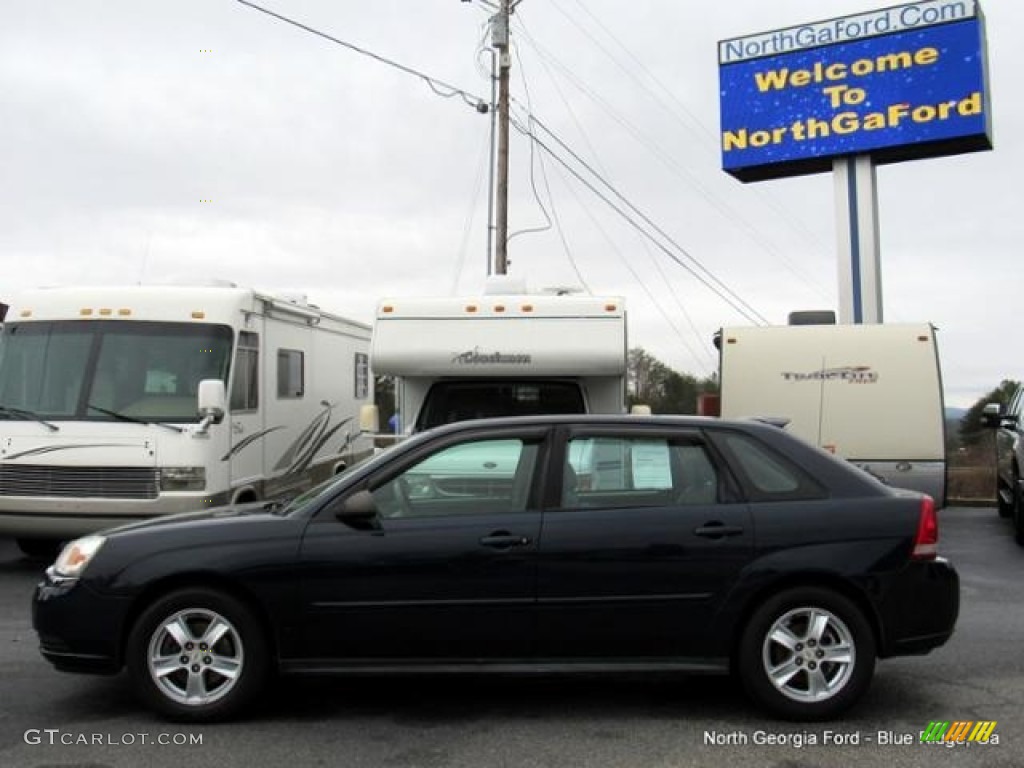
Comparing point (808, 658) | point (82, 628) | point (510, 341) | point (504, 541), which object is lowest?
point (808, 658)

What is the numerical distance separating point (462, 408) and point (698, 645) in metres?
5.11

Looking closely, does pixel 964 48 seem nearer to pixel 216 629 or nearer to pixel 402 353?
pixel 402 353

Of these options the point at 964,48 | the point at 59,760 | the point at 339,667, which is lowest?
the point at 59,760

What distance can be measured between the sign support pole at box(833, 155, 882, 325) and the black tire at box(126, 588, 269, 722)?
16472mm

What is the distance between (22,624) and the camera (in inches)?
283

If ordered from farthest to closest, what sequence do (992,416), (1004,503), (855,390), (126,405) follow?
(1004,503)
(992,416)
(855,390)
(126,405)

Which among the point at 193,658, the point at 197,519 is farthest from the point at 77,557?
the point at 193,658

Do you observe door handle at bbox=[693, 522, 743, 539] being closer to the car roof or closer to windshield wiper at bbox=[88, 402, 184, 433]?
the car roof

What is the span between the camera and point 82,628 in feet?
15.8

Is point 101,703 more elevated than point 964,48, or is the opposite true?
point 964,48

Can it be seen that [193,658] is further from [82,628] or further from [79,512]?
[79,512]

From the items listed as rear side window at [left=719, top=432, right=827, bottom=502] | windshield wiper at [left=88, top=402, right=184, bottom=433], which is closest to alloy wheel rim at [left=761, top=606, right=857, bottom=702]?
rear side window at [left=719, top=432, right=827, bottom=502]

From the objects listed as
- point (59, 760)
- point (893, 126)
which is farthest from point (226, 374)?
point (893, 126)

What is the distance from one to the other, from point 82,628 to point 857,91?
59.8 ft
